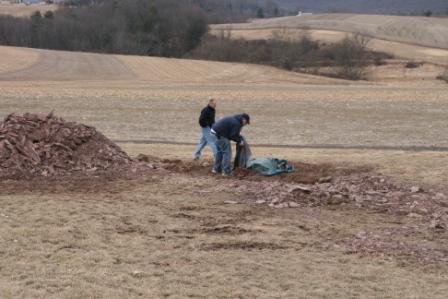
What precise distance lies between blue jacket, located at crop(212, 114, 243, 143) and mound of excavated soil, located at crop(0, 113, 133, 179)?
2402mm

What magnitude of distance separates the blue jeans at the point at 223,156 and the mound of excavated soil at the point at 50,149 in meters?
2.04

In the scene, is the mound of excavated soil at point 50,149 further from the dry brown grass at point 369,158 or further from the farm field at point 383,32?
the farm field at point 383,32

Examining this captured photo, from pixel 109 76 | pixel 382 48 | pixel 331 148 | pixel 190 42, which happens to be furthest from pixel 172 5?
pixel 331 148

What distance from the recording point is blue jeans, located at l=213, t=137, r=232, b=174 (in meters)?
15.8

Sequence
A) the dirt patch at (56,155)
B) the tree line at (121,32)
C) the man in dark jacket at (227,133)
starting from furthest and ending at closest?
the tree line at (121,32) → the man in dark jacket at (227,133) → the dirt patch at (56,155)

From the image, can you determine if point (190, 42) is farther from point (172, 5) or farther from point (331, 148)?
point (331, 148)

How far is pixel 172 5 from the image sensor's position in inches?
4692

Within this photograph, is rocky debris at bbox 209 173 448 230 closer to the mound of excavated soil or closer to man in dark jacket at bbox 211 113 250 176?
man in dark jacket at bbox 211 113 250 176

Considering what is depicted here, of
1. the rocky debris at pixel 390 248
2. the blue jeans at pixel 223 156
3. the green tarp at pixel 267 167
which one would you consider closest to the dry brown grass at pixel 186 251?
the rocky debris at pixel 390 248

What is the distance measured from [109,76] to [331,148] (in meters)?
44.3

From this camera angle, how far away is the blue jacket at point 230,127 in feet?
50.8

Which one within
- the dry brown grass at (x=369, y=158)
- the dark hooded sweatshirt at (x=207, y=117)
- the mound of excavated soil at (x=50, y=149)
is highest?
the dark hooded sweatshirt at (x=207, y=117)

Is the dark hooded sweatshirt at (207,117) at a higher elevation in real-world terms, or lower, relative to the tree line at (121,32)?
lower

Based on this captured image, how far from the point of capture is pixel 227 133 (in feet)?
51.0
